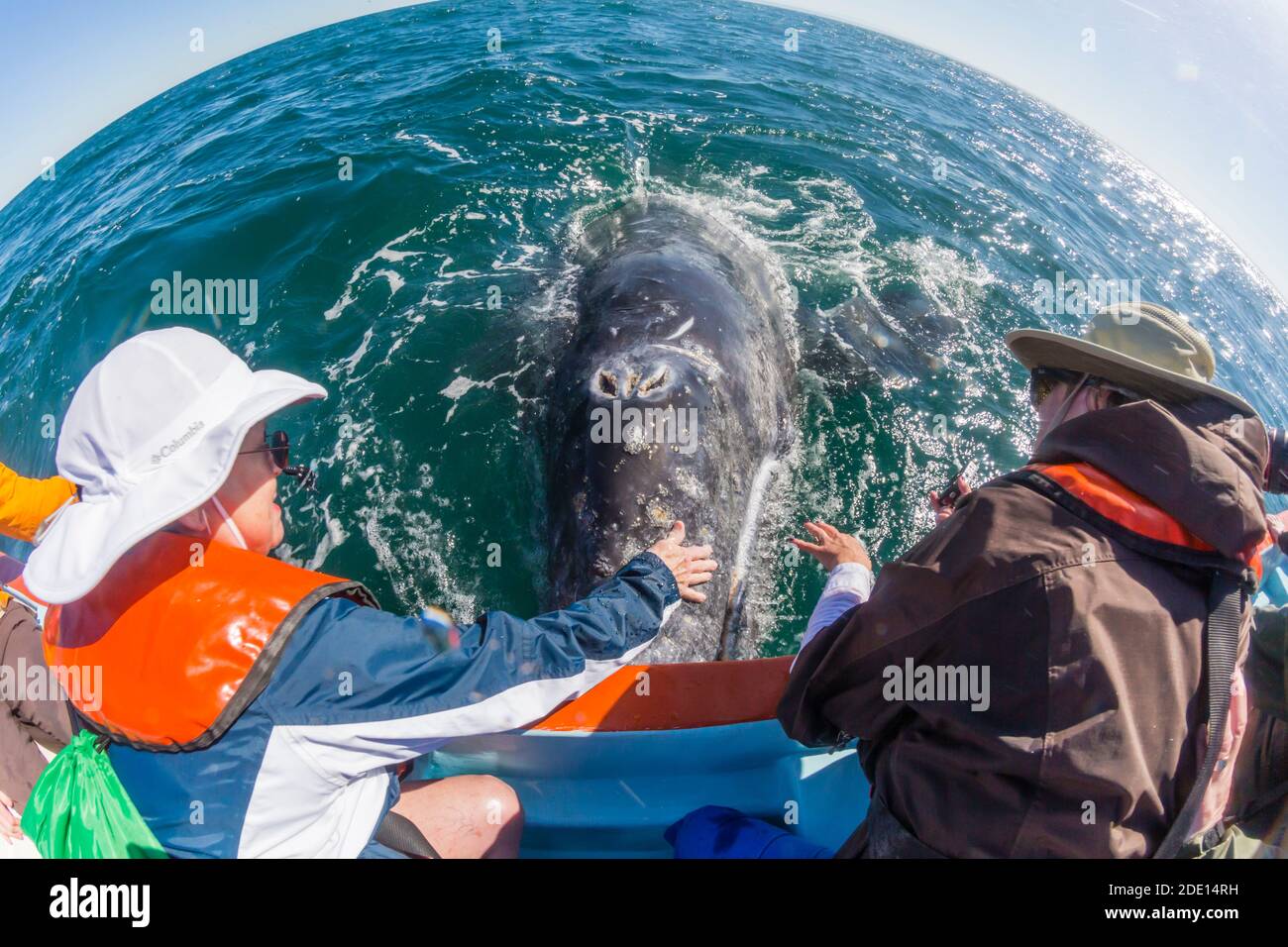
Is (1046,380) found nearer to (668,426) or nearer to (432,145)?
(668,426)

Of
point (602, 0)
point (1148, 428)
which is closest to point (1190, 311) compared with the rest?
point (1148, 428)

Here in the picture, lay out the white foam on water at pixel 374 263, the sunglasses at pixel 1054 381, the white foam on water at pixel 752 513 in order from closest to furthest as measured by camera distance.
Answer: the sunglasses at pixel 1054 381 → the white foam on water at pixel 752 513 → the white foam on water at pixel 374 263

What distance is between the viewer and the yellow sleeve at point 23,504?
20.2ft

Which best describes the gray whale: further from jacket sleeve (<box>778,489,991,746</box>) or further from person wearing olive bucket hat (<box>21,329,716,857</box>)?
person wearing olive bucket hat (<box>21,329,716,857</box>)

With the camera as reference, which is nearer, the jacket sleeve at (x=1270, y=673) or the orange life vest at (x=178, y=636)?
the orange life vest at (x=178, y=636)

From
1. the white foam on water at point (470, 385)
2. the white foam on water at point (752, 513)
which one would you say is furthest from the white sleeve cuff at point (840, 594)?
the white foam on water at point (470, 385)

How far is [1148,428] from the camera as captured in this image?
266 cm

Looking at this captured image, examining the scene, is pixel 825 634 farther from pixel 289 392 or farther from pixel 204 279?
pixel 204 279

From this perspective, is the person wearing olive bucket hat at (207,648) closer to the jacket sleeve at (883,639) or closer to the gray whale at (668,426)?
the jacket sleeve at (883,639)

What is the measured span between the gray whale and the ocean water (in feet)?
1.67

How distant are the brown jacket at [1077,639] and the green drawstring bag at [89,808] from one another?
3316mm

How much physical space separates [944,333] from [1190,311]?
12261 millimetres

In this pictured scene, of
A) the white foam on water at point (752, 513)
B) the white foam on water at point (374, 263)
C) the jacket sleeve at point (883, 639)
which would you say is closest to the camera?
the jacket sleeve at point (883, 639)

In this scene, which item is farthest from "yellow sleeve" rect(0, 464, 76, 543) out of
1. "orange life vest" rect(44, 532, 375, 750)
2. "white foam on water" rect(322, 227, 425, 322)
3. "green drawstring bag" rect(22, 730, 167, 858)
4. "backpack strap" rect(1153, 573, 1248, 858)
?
"backpack strap" rect(1153, 573, 1248, 858)
